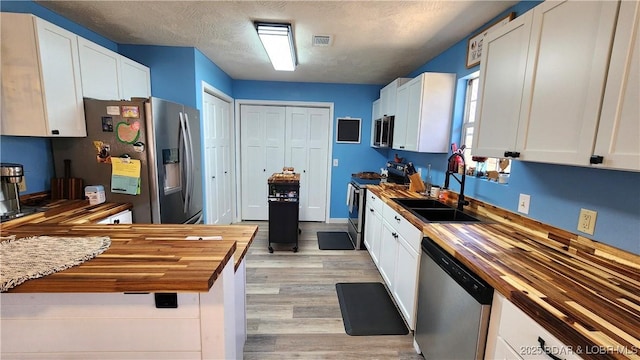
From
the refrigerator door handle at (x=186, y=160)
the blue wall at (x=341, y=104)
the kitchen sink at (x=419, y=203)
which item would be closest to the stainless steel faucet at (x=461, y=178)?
the kitchen sink at (x=419, y=203)

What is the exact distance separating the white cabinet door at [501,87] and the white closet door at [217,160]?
120 inches

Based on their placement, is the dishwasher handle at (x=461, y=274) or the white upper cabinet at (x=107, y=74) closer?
the dishwasher handle at (x=461, y=274)

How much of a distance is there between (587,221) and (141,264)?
82.8 inches

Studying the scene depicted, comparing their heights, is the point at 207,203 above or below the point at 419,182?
below

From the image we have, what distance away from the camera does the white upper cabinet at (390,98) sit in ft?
10.9

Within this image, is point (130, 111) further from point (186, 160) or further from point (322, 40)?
point (322, 40)

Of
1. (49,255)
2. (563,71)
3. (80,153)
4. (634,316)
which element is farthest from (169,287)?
(80,153)

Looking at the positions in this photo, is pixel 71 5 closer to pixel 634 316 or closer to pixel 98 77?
pixel 98 77

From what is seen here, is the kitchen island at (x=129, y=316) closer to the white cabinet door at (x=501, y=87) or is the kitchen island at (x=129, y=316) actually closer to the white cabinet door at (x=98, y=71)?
the white cabinet door at (x=501, y=87)

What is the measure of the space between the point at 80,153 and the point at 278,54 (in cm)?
205

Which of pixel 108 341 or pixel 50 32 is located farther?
pixel 50 32

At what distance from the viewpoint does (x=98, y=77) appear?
219 cm

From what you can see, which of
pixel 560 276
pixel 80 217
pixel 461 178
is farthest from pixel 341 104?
pixel 560 276

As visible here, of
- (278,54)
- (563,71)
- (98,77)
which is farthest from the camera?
(278,54)
